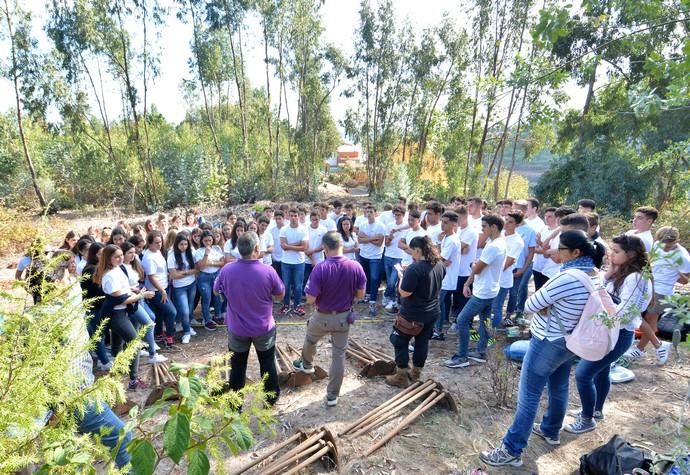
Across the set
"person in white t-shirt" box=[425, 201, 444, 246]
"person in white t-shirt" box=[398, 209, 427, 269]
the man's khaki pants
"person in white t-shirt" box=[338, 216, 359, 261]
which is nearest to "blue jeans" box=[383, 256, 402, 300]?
"person in white t-shirt" box=[398, 209, 427, 269]

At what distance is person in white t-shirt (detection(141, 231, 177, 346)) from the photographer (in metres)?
5.36

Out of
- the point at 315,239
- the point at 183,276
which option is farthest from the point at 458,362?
the point at 183,276

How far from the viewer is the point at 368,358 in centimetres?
508

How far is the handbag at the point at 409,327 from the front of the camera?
4.26 m

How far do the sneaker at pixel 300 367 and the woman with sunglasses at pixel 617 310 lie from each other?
270 cm

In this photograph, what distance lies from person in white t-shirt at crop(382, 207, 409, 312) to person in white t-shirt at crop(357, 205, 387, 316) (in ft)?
0.45

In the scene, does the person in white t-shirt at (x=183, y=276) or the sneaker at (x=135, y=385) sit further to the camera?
the person in white t-shirt at (x=183, y=276)

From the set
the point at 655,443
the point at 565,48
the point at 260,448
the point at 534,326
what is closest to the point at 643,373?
the point at 655,443

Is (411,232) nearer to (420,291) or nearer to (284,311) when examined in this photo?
(420,291)

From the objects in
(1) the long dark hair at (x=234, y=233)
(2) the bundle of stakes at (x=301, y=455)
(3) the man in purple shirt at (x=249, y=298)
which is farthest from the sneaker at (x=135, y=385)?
(1) the long dark hair at (x=234, y=233)

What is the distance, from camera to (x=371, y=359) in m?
5.01

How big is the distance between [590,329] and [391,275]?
4.32 m

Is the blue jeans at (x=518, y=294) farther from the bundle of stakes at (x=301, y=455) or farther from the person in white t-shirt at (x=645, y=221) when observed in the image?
the bundle of stakes at (x=301, y=455)

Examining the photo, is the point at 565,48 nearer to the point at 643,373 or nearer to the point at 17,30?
the point at 643,373
